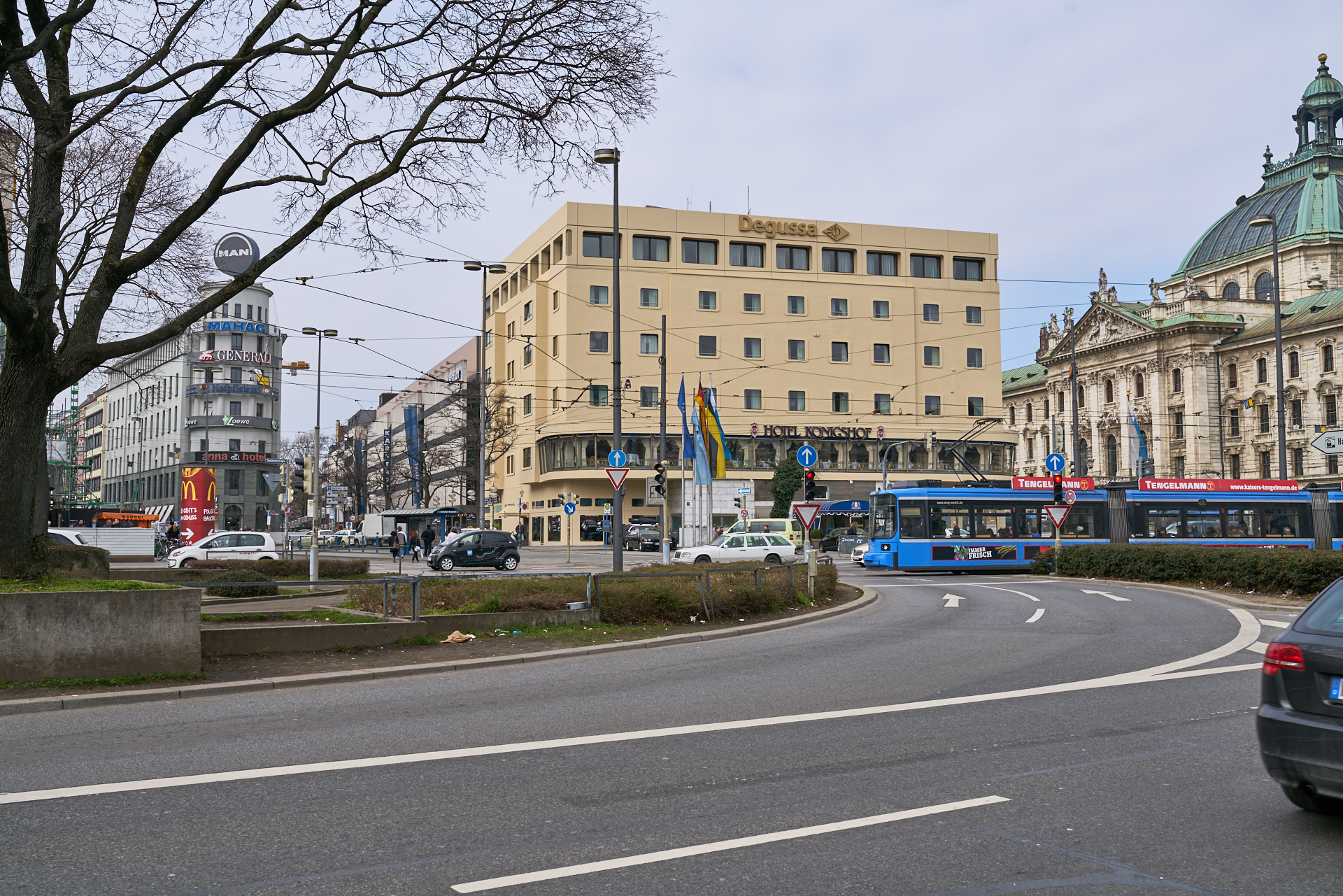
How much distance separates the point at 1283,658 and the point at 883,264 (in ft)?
247

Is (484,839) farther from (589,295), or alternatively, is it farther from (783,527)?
(589,295)

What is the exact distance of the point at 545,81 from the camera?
1529 cm

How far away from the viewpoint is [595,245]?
237 feet

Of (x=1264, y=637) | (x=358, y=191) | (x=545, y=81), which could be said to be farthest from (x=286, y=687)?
(x=1264, y=637)

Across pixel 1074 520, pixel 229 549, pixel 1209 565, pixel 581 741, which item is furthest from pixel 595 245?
pixel 581 741

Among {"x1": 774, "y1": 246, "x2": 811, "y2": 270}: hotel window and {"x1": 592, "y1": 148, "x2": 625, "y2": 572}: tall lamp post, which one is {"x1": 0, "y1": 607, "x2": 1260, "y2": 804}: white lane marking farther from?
{"x1": 774, "y1": 246, "x2": 811, "y2": 270}: hotel window

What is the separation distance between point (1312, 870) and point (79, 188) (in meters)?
24.7

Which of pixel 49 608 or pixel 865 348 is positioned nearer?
pixel 49 608

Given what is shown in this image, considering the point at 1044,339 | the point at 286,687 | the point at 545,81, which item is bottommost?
the point at 286,687

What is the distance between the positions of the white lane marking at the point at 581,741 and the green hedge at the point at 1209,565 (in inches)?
460

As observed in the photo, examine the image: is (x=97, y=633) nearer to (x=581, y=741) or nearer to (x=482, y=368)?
(x=581, y=741)

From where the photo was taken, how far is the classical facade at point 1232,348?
87.3 meters

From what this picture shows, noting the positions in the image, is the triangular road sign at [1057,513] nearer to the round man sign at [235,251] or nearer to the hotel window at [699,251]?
the round man sign at [235,251]

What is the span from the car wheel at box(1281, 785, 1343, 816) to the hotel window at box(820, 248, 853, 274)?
239ft
